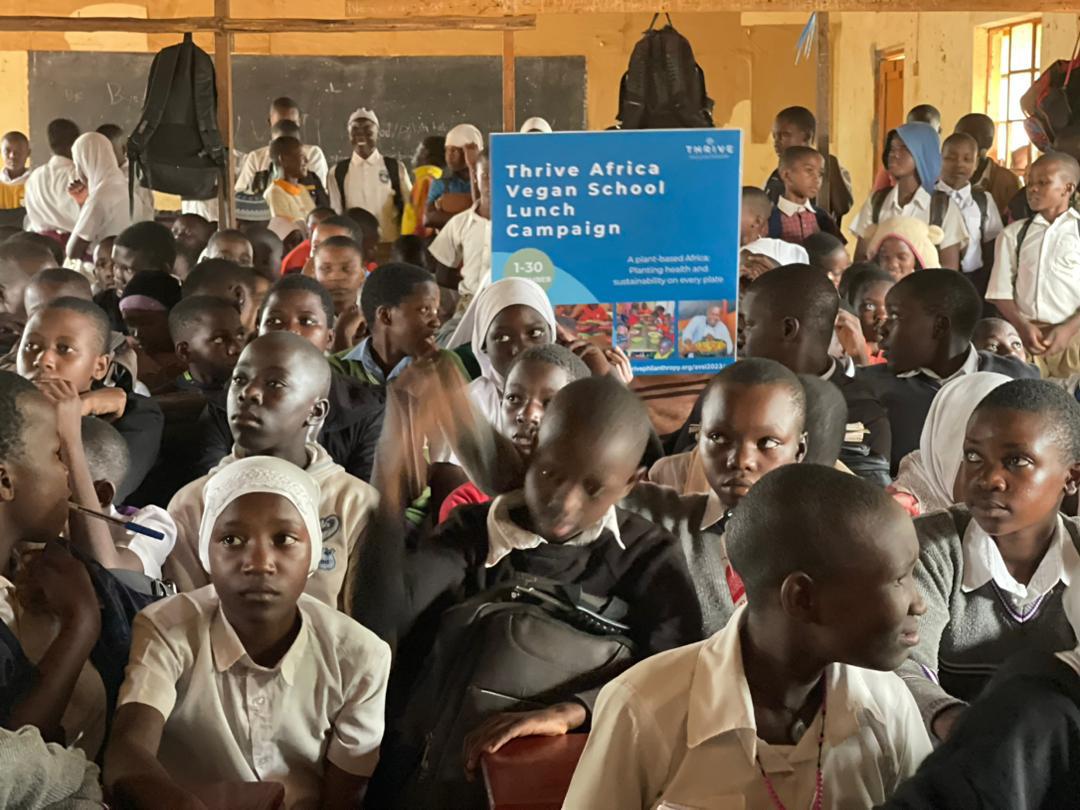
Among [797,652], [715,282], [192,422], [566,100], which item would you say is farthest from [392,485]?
[566,100]

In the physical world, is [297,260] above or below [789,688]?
above

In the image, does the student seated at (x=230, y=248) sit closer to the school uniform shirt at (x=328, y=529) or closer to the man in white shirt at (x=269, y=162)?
the man in white shirt at (x=269, y=162)

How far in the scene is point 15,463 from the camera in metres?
2.54

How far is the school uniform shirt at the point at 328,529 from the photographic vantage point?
3.00 m

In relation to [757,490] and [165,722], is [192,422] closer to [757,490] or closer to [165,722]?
[165,722]

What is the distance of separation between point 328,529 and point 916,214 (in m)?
5.53

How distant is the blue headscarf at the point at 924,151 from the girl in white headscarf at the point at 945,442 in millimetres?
4798

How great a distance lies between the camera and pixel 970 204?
25.9 ft

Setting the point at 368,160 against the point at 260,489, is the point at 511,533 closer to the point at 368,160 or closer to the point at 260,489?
the point at 260,489

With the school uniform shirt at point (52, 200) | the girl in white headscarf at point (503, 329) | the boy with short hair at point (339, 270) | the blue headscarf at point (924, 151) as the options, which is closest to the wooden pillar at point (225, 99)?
the school uniform shirt at point (52, 200)

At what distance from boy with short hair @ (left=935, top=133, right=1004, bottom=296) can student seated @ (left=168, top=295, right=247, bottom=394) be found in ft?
14.8

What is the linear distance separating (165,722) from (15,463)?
0.54 m

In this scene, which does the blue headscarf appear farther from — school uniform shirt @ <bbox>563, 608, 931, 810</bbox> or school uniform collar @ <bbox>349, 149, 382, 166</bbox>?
school uniform shirt @ <bbox>563, 608, 931, 810</bbox>

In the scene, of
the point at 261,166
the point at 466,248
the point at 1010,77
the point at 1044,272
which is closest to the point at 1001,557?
the point at 1044,272
